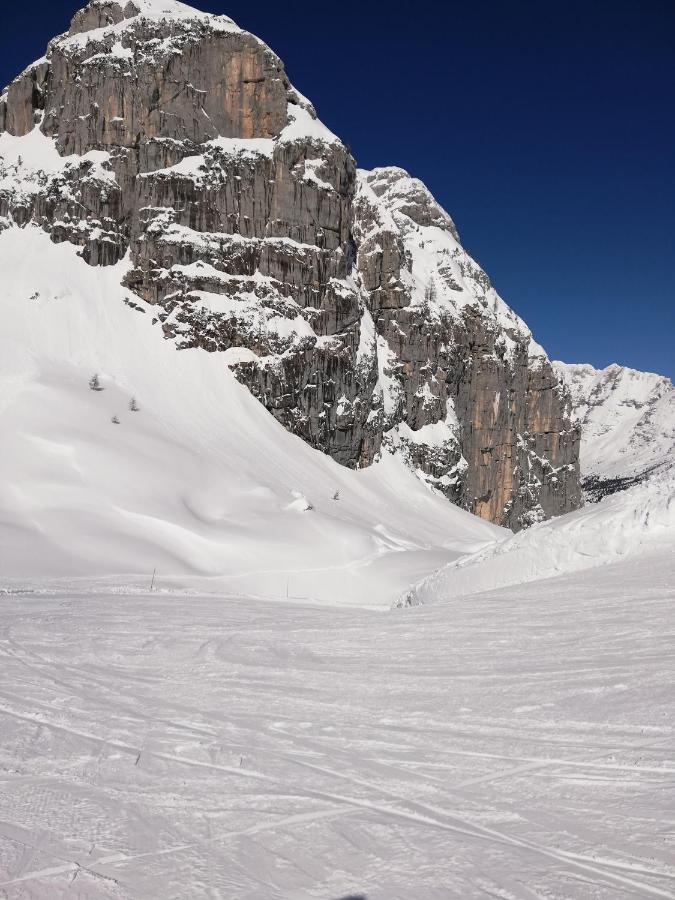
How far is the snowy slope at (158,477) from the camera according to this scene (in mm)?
27188

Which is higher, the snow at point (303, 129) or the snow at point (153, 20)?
the snow at point (153, 20)

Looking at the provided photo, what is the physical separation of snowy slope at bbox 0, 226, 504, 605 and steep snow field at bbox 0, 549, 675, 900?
10.2 metres

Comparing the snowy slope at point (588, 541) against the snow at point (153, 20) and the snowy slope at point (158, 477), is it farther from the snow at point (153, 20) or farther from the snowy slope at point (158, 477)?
the snow at point (153, 20)

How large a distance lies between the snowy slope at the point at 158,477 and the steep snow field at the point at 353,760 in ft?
33.5

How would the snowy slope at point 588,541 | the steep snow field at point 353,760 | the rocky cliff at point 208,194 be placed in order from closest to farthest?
the steep snow field at point 353,760 → the snowy slope at point 588,541 → the rocky cliff at point 208,194

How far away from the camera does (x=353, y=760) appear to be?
15.9 feet

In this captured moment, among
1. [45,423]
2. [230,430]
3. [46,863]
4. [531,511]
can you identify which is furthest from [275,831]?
[531,511]

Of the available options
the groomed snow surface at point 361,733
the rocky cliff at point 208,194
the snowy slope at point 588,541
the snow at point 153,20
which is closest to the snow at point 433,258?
the rocky cliff at point 208,194

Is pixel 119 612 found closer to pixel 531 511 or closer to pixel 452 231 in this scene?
pixel 531 511

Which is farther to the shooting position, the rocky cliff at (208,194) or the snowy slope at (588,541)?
the rocky cliff at (208,194)

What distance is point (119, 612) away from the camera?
1095cm

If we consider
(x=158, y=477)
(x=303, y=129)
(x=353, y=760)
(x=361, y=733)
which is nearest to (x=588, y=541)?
(x=361, y=733)

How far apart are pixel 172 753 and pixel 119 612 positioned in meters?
6.36

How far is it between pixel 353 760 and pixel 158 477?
1325 inches
